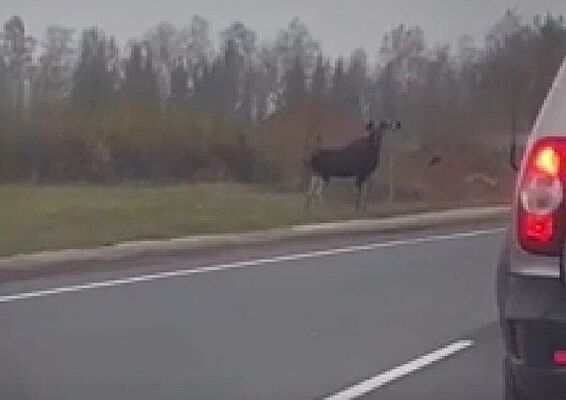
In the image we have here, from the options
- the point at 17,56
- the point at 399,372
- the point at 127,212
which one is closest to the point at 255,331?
the point at 399,372

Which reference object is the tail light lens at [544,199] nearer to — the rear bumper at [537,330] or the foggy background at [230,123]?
the rear bumper at [537,330]

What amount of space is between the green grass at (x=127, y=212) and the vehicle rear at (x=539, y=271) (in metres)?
12.7

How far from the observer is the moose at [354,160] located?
2894 cm

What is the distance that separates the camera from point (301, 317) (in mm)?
11344

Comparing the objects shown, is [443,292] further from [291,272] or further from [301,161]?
[301,161]

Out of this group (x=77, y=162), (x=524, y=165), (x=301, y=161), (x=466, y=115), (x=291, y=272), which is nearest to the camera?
(x=524, y=165)

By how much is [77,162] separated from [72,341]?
683 inches

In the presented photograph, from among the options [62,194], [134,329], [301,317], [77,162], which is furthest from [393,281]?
[77,162]

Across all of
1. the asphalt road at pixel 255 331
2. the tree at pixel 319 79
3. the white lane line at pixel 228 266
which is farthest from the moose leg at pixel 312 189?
the asphalt road at pixel 255 331

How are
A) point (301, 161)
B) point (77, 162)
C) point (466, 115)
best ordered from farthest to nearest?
point (301, 161), point (77, 162), point (466, 115)

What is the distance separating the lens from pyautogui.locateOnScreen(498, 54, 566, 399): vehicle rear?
16.1 ft

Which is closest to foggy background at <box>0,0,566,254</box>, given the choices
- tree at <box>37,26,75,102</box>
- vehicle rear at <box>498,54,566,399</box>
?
tree at <box>37,26,75,102</box>

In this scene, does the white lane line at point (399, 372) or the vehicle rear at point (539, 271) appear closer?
the vehicle rear at point (539, 271)

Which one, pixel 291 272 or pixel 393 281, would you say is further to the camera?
pixel 291 272
